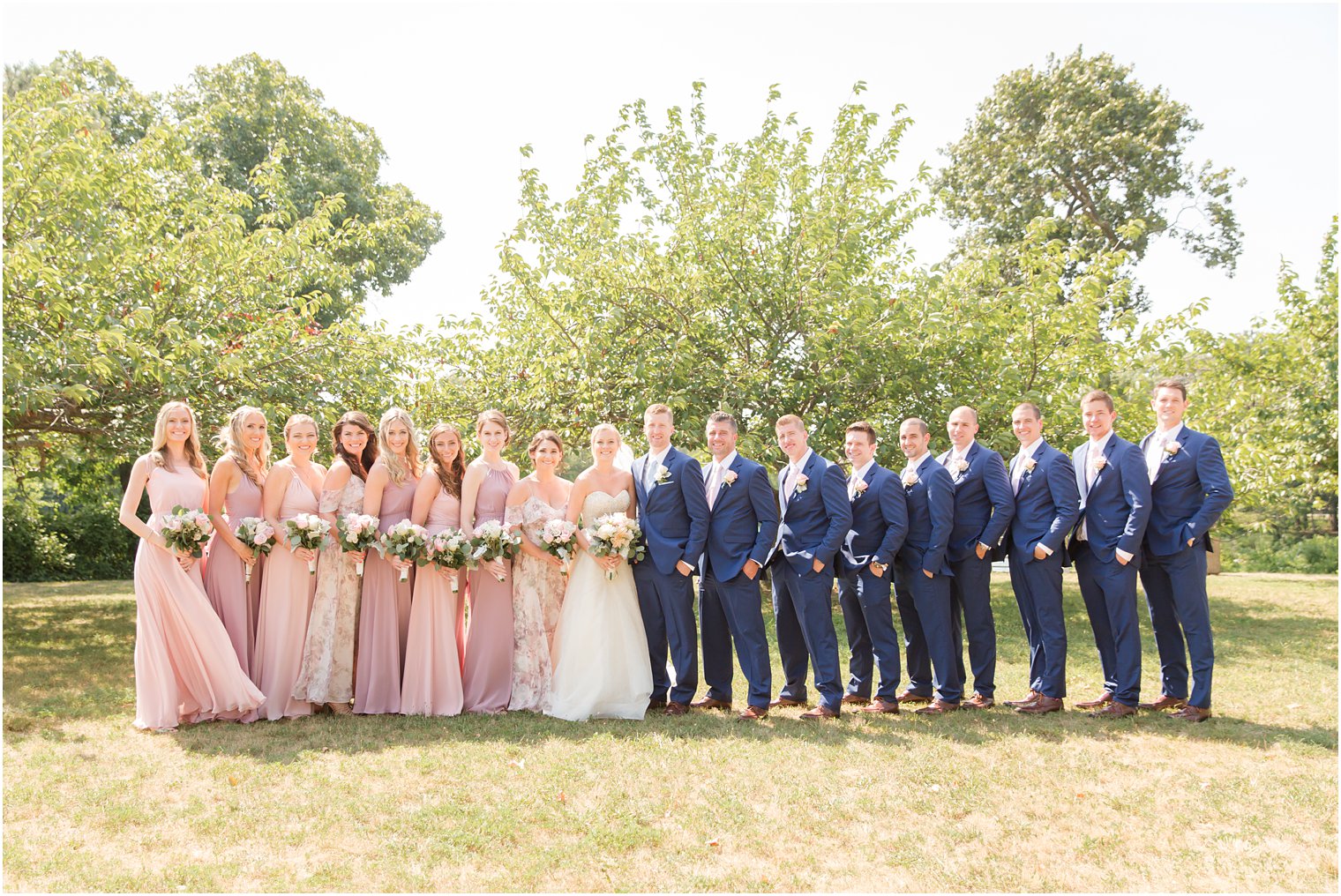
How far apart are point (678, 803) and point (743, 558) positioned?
7.52ft

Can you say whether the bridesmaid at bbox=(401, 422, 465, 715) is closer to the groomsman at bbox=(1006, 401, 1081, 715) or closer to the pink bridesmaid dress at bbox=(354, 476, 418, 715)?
the pink bridesmaid dress at bbox=(354, 476, 418, 715)

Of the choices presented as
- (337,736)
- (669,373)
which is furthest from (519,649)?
(669,373)

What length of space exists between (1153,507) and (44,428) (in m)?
11.4

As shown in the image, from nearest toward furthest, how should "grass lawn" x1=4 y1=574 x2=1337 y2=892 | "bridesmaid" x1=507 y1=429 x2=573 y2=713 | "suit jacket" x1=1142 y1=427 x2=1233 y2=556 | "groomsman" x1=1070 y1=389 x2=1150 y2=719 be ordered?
"grass lawn" x1=4 y1=574 x2=1337 y2=892 → "suit jacket" x1=1142 y1=427 x2=1233 y2=556 → "groomsman" x1=1070 y1=389 x2=1150 y2=719 → "bridesmaid" x1=507 y1=429 x2=573 y2=713

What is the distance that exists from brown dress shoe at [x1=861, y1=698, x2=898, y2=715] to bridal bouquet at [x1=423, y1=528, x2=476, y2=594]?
3057 mm

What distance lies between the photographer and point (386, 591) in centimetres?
731

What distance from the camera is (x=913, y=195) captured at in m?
13.2

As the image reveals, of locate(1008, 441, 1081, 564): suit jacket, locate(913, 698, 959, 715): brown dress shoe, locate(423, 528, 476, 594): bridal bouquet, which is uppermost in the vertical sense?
locate(1008, 441, 1081, 564): suit jacket

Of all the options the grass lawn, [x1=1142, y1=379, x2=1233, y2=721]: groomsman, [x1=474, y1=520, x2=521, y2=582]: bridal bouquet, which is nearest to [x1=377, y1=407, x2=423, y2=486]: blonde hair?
[x1=474, y1=520, x2=521, y2=582]: bridal bouquet

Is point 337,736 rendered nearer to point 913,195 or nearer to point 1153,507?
point 1153,507

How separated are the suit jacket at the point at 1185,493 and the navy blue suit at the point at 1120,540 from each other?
17 cm

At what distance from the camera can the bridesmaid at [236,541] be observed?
23.5 ft

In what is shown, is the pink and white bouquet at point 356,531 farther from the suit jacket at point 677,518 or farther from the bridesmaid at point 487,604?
the suit jacket at point 677,518

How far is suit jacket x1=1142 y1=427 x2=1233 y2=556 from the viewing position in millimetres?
6543
